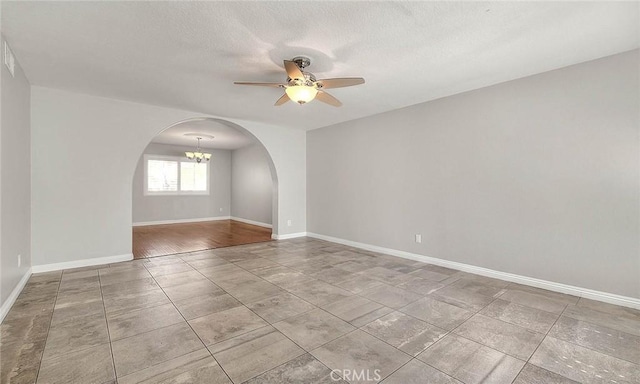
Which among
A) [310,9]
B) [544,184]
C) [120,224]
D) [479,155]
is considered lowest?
[120,224]

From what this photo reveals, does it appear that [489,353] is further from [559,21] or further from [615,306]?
[559,21]

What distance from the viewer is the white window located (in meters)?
8.73

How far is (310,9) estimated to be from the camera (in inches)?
83.6

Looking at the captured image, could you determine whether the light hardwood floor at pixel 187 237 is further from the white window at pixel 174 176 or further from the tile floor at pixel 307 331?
the tile floor at pixel 307 331

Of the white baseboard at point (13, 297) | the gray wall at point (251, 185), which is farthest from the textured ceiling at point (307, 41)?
the gray wall at point (251, 185)

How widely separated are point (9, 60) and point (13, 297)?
96.7 inches

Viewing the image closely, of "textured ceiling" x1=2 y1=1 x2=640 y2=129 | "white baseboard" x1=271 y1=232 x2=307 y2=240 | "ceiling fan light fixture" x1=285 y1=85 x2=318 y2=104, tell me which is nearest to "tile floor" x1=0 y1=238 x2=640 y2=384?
"ceiling fan light fixture" x1=285 y1=85 x2=318 y2=104

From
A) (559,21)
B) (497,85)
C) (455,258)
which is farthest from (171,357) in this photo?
(497,85)

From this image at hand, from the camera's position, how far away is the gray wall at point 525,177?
2848mm

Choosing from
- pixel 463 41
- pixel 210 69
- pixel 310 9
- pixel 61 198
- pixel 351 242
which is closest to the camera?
pixel 310 9

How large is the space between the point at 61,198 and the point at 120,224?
2.73ft

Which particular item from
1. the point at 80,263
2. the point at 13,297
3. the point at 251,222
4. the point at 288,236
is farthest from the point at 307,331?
the point at 251,222
